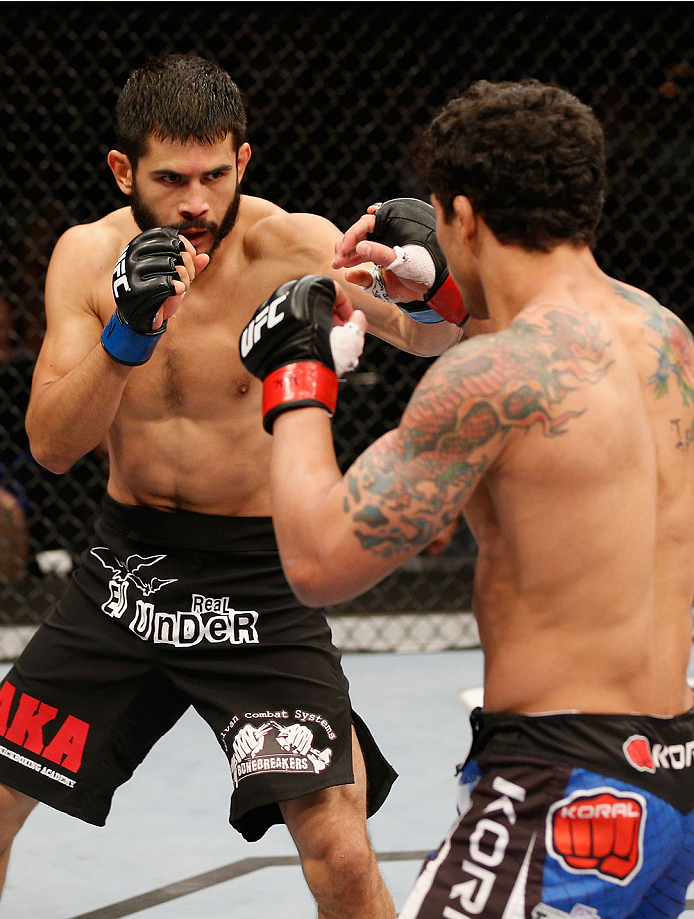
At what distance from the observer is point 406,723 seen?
9.71 feet

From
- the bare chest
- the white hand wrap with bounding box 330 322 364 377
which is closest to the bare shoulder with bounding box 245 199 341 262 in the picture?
the bare chest

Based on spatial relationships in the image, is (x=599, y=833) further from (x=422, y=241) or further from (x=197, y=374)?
(x=197, y=374)

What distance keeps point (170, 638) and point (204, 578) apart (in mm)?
97

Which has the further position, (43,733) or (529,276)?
(43,733)

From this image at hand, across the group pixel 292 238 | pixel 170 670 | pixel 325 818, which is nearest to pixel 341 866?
pixel 325 818

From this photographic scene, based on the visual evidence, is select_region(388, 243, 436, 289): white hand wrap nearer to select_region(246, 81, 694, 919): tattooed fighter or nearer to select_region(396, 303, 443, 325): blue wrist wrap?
select_region(396, 303, 443, 325): blue wrist wrap

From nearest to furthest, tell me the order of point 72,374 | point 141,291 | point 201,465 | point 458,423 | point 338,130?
point 458,423 → point 141,291 → point 72,374 → point 201,465 → point 338,130

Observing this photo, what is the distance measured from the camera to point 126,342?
1571 mm

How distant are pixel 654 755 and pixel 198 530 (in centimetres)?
82

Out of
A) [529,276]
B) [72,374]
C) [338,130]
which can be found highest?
[529,276]


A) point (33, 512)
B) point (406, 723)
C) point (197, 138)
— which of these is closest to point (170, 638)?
point (197, 138)

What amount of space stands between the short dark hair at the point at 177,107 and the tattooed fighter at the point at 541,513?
628 millimetres

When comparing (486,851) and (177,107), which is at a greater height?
(177,107)

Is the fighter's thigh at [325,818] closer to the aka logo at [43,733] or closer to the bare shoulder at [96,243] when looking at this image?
the aka logo at [43,733]
